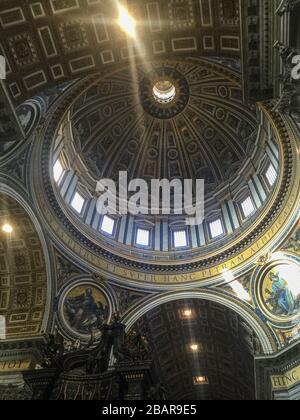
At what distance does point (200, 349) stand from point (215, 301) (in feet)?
14.9

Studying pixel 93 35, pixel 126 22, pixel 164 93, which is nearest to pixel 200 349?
pixel 164 93

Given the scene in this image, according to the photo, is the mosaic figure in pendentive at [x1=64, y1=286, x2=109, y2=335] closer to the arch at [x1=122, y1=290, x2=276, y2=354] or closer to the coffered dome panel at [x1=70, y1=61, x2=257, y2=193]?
the arch at [x1=122, y1=290, x2=276, y2=354]

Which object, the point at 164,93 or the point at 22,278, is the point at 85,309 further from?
the point at 164,93

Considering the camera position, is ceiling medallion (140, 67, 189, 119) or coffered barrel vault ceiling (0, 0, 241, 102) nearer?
coffered barrel vault ceiling (0, 0, 241, 102)

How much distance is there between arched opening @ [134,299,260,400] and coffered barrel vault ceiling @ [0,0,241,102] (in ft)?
36.8

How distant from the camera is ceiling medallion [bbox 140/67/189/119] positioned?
2344cm

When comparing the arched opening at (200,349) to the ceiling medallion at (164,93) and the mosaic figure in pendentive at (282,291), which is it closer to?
the mosaic figure in pendentive at (282,291)

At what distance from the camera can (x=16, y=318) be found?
17250 mm

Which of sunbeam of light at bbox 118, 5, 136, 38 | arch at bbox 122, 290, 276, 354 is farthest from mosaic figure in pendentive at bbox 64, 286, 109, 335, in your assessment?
sunbeam of light at bbox 118, 5, 136, 38

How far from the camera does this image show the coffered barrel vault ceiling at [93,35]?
1279 cm

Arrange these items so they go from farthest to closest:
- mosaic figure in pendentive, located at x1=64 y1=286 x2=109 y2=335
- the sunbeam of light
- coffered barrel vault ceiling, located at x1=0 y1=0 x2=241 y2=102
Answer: mosaic figure in pendentive, located at x1=64 y1=286 x2=109 y2=335
the sunbeam of light
coffered barrel vault ceiling, located at x1=0 y1=0 x2=241 y2=102

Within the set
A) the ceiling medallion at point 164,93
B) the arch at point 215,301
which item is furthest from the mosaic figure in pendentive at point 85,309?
the ceiling medallion at point 164,93

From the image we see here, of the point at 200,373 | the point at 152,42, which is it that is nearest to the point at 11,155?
the point at 152,42

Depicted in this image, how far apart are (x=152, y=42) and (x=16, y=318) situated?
12892 millimetres
